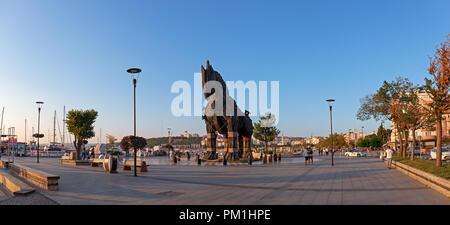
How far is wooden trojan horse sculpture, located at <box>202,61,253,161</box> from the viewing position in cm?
2831

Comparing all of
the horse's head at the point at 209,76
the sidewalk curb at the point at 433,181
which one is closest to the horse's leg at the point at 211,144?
the horse's head at the point at 209,76

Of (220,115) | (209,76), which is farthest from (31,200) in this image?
(220,115)

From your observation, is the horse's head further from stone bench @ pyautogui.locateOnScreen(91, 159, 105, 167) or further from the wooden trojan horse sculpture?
stone bench @ pyautogui.locateOnScreen(91, 159, 105, 167)

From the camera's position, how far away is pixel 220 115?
29.4 meters

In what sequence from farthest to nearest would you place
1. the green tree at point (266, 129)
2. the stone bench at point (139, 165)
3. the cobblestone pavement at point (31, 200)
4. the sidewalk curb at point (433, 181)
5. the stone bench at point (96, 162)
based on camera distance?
1. the green tree at point (266, 129)
2. the stone bench at point (96, 162)
3. the stone bench at point (139, 165)
4. the sidewalk curb at point (433, 181)
5. the cobblestone pavement at point (31, 200)

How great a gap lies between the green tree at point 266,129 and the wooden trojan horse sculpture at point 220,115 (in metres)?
25.1

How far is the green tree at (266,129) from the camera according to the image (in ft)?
186

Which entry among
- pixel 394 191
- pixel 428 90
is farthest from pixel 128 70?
pixel 428 90

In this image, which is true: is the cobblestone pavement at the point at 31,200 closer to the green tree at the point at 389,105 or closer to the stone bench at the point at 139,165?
the stone bench at the point at 139,165

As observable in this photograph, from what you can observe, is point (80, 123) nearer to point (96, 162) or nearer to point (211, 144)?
point (96, 162)
